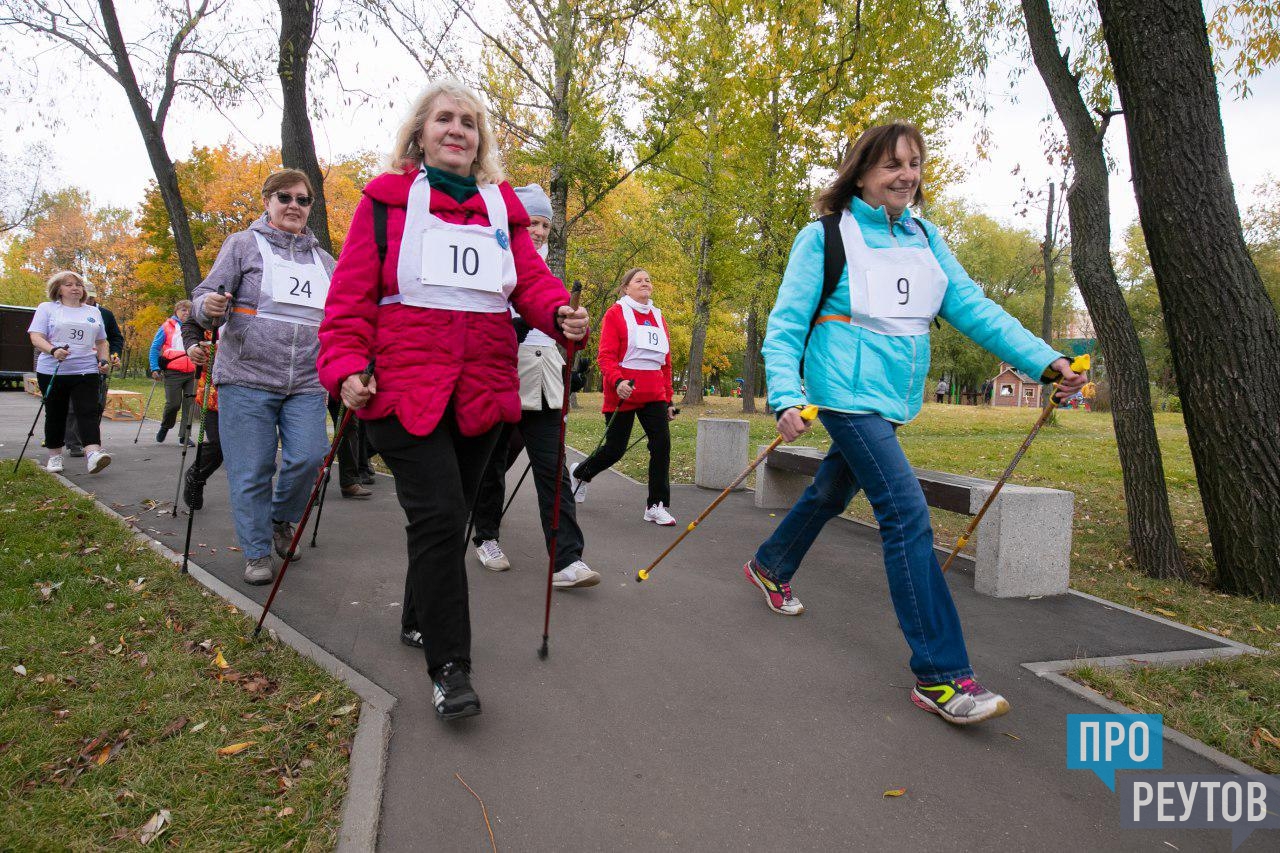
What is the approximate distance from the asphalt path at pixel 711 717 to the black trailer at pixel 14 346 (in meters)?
34.4

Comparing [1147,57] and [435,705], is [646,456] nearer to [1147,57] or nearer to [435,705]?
[1147,57]

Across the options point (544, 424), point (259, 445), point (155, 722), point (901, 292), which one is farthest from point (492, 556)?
point (901, 292)

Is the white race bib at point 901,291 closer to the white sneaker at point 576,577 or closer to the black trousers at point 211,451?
the white sneaker at point 576,577

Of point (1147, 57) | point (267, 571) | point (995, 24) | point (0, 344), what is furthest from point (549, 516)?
point (0, 344)

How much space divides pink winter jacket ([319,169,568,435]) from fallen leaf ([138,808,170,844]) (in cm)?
137

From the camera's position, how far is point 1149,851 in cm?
231

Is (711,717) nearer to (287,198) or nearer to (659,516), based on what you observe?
(659,516)

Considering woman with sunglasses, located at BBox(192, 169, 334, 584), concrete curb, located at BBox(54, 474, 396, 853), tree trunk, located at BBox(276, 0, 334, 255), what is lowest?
concrete curb, located at BBox(54, 474, 396, 853)

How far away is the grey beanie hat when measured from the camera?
461 centimetres

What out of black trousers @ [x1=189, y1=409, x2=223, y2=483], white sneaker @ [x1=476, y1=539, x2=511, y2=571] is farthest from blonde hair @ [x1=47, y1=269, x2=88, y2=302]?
white sneaker @ [x1=476, y1=539, x2=511, y2=571]

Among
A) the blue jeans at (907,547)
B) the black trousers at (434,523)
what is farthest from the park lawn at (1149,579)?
the black trousers at (434,523)

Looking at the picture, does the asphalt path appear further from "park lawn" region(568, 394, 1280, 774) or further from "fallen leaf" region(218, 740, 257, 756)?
"fallen leaf" region(218, 740, 257, 756)

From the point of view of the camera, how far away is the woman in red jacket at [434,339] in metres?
2.76

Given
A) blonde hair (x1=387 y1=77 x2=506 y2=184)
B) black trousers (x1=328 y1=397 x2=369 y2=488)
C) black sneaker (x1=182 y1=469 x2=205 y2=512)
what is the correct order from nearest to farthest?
1. blonde hair (x1=387 y1=77 x2=506 y2=184)
2. black sneaker (x1=182 y1=469 x2=205 y2=512)
3. black trousers (x1=328 y1=397 x2=369 y2=488)
